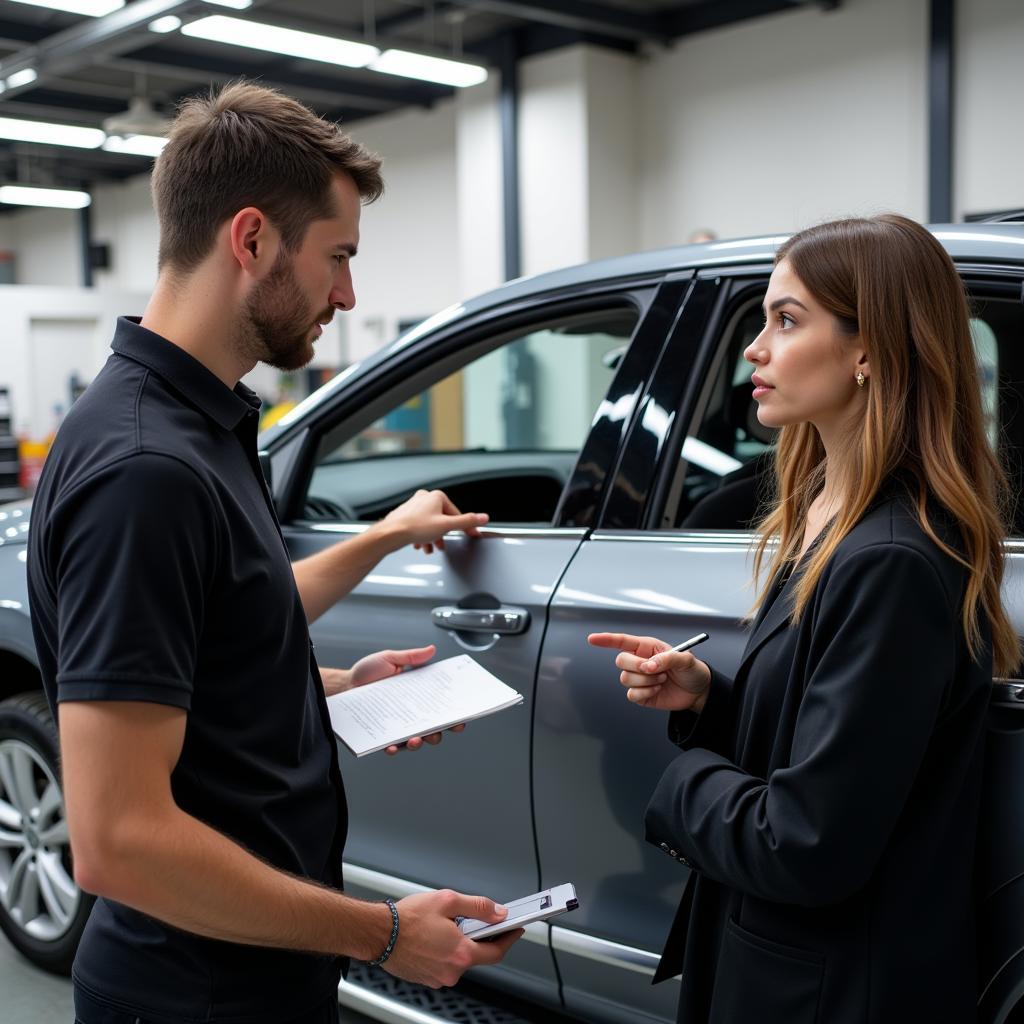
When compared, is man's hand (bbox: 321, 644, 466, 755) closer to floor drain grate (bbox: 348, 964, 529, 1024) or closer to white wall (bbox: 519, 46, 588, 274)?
floor drain grate (bbox: 348, 964, 529, 1024)

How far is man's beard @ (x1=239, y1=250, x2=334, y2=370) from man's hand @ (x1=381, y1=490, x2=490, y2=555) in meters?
0.82

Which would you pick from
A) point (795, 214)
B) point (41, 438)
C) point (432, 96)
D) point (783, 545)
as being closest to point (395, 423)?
point (432, 96)

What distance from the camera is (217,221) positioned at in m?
1.12

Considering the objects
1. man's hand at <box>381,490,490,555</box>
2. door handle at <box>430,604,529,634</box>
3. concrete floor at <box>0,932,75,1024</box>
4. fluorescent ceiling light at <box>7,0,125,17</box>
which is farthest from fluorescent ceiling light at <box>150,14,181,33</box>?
door handle at <box>430,604,529,634</box>

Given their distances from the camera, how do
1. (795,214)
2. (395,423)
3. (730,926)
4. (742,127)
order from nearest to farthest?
(730,926) < (795,214) < (742,127) < (395,423)

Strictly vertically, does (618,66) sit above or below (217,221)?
above

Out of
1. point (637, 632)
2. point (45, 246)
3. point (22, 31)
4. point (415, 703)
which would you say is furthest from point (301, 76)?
point (415, 703)

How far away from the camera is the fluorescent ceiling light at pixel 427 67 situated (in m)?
8.18

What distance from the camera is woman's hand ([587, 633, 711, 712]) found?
1.39 metres

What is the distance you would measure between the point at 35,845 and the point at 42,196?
12452 mm

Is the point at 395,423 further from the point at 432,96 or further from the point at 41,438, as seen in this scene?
the point at 41,438

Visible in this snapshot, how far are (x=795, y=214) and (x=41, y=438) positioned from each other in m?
10.1

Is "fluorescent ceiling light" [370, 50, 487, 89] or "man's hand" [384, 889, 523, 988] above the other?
"fluorescent ceiling light" [370, 50, 487, 89]

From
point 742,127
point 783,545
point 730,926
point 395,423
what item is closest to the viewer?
point 730,926
